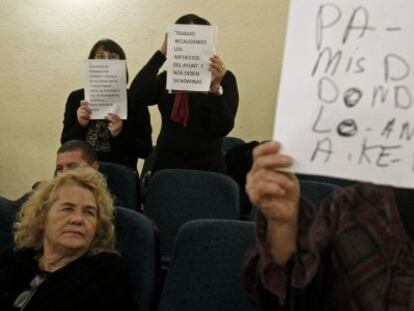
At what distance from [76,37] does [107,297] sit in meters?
3.42

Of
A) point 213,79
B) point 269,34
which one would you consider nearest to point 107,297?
point 213,79

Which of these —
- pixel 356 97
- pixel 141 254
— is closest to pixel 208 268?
pixel 141 254

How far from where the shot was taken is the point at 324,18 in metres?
0.94

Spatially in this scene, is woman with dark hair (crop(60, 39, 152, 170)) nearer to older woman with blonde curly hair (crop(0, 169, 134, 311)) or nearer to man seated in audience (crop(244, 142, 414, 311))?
older woman with blonde curly hair (crop(0, 169, 134, 311))

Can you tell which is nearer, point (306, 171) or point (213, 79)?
point (306, 171)

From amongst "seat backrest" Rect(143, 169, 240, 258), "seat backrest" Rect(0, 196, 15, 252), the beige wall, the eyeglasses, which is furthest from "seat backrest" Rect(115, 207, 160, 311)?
the beige wall

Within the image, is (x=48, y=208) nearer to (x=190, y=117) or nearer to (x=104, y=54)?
(x=190, y=117)

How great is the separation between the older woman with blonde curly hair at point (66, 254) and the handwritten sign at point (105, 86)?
858 millimetres

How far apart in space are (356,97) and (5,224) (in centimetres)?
183

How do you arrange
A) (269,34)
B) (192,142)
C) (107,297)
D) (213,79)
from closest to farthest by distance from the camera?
1. (107,297)
2. (213,79)
3. (192,142)
4. (269,34)

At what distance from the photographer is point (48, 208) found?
197cm

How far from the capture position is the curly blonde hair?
6.27 feet

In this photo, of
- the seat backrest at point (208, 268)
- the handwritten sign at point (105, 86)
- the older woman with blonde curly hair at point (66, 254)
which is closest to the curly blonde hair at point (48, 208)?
the older woman with blonde curly hair at point (66, 254)

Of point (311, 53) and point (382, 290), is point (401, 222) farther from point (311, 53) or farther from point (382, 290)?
point (311, 53)
